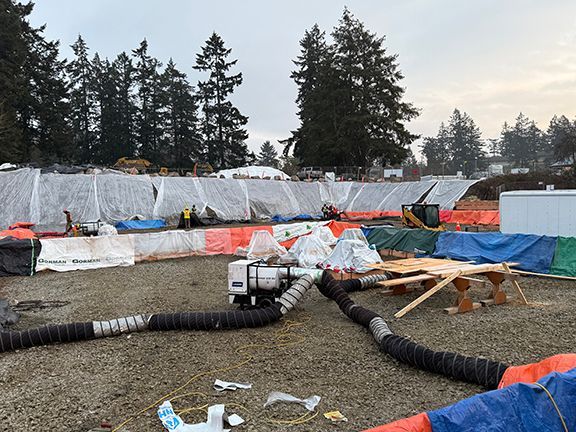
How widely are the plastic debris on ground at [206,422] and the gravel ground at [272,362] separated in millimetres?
145

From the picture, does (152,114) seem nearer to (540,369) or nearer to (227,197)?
(227,197)

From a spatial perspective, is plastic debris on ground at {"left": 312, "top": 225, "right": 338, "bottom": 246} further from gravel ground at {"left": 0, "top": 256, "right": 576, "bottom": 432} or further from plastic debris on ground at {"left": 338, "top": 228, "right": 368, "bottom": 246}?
gravel ground at {"left": 0, "top": 256, "right": 576, "bottom": 432}

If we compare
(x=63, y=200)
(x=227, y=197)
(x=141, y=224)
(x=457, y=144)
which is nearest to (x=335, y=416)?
(x=141, y=224)

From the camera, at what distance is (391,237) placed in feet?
47.1

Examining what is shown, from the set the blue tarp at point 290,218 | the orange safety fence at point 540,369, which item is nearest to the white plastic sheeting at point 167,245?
the orange safety fence at point 540,369

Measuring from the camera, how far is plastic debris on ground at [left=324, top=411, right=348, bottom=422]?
4.08m

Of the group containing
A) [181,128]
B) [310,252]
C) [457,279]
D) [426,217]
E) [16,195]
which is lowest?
[310,252]

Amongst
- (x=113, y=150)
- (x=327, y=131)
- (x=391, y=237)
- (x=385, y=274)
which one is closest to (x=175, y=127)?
(x=113, y=150)

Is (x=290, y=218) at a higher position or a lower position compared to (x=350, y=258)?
lower

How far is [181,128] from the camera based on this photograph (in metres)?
59.1

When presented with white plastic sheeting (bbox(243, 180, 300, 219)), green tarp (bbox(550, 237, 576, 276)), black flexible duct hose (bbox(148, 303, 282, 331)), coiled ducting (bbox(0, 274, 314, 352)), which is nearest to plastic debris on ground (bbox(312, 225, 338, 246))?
green tarp (bbox(550, 237, 576, 276))

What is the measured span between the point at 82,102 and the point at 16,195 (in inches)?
1645

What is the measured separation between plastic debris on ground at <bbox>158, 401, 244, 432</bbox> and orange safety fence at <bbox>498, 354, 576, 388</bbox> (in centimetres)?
268

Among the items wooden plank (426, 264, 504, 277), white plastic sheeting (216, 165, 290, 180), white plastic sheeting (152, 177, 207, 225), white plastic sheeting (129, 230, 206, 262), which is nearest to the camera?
wooden plank (426, 264, 504, 277)
